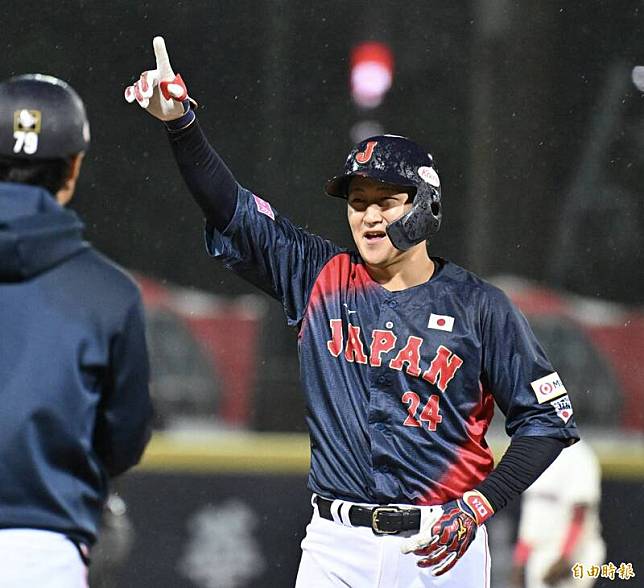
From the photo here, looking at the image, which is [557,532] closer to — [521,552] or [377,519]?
[521,552]

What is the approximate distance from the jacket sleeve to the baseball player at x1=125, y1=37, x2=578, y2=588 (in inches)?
34.1

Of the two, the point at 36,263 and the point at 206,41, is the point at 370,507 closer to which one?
the point at 36,263

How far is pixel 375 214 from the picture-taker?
3.00m

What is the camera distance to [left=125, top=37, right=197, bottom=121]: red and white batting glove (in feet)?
9.37

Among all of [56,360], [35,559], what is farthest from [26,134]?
[35,559]

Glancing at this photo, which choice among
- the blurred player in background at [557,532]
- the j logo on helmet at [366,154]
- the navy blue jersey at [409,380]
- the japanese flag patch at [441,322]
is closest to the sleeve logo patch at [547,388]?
the navy blue jersey at [409,380]

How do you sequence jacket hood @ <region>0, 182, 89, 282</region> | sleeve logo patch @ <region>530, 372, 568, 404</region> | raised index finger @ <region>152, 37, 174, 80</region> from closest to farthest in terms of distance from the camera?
jacket hood @ <region>0, 182, 89, 282</region>
raised index finger @ <region>152, 37, 174, 80</region>
sleeve logo patch @ <region>530, 372, 568, 404</region>

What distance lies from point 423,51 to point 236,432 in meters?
1.62

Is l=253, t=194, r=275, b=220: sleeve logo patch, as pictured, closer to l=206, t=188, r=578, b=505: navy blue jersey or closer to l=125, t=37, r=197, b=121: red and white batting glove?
l=206, t=188, r=578, b=505: navy blue jersey

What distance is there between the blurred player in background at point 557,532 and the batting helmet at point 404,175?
1757 mm

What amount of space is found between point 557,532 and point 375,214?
6.48ft

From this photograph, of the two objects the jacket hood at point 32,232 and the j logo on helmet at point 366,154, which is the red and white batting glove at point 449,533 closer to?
the j logo on helmet at point 366,154

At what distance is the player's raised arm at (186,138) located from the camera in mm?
2865

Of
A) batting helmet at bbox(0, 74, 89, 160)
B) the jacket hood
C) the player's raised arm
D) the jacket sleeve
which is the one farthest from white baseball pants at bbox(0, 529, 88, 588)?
the player's raised arm
